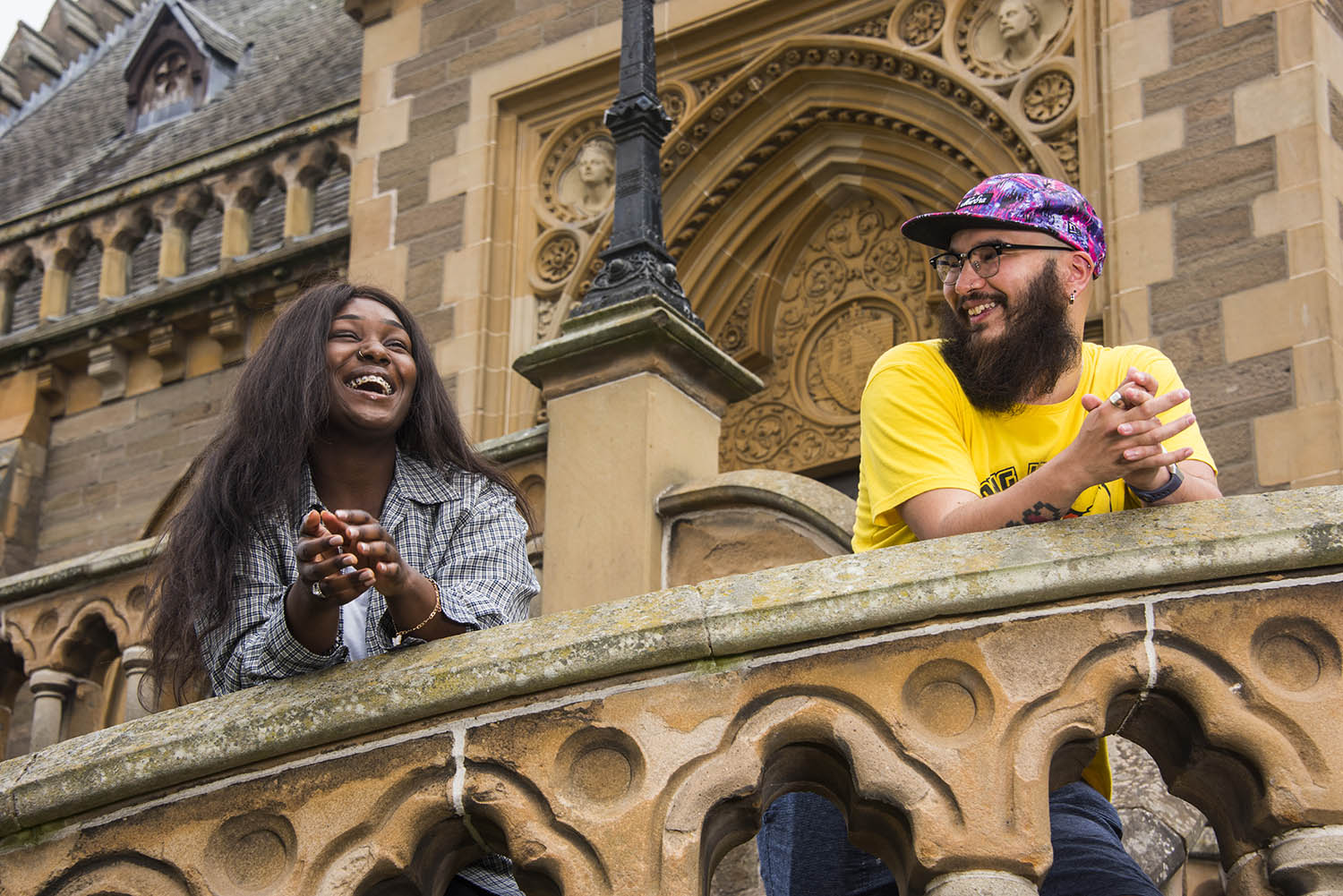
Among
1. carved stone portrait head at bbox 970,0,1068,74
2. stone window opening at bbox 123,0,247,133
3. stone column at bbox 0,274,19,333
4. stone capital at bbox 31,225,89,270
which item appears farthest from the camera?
stone window opening at bbox 123,0,247,133

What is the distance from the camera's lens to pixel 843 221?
9.78 m

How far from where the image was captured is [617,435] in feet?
19.1

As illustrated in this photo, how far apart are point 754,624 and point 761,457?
6954mm

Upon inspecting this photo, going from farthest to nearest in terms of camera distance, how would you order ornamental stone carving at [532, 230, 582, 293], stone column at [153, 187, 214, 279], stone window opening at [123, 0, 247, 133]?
stone window opening at [123, 0, 247, 133]
stone column at [153, 187, 214, 279]
ornamental stone carving at [532, 230, 582, 293]

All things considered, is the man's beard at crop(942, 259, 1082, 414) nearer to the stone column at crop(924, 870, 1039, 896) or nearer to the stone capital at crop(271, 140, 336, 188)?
the stone column at crop(924, 870, 1039, 896)

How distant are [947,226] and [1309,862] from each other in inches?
47.6

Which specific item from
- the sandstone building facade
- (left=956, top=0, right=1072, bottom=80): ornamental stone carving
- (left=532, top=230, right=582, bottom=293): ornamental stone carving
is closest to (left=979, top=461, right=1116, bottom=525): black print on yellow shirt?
the sandstone building facade

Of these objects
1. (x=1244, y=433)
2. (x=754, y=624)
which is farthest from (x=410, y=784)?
(x=1244, y=433)

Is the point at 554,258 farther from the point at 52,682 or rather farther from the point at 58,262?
the point at 58,262

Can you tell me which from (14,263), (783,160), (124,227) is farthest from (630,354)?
(14,263)

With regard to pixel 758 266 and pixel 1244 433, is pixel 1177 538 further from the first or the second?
pixel 758 266

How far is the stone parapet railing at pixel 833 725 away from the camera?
2.37m

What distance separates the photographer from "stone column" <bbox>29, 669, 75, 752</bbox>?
19.6 feet

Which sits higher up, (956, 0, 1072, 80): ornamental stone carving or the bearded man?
(956, 0, 1072, 80): ornamental stone carving
